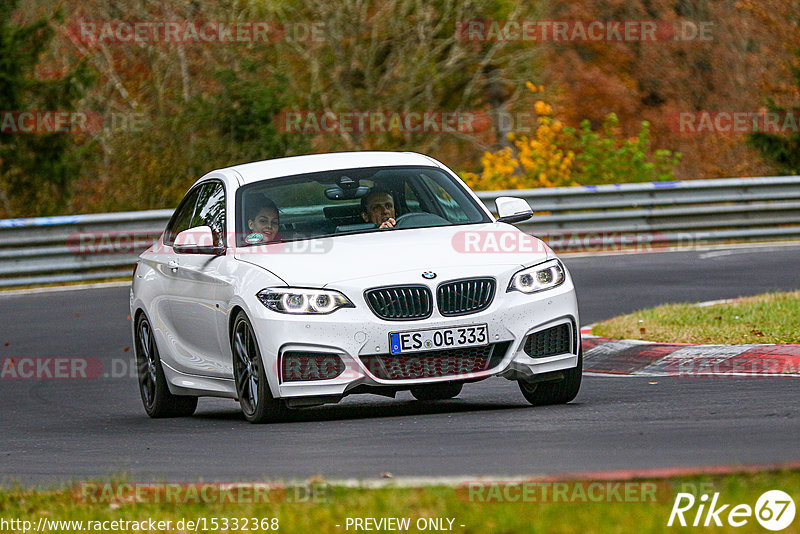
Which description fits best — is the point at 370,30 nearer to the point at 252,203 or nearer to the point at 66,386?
the point at 66,386

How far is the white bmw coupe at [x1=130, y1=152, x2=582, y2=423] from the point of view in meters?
8.86

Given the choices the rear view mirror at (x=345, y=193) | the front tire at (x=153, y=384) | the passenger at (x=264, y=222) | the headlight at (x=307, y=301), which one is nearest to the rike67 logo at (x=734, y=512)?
the headlight at (x=307, y=301)

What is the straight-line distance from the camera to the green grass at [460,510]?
511cm

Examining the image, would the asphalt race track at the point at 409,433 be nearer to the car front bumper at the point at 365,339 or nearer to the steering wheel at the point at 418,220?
the car front bumper at the point at 365,339

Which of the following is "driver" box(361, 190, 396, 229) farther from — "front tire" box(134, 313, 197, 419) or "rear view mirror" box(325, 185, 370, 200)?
"front tire" box(134, 313, 197, 419)

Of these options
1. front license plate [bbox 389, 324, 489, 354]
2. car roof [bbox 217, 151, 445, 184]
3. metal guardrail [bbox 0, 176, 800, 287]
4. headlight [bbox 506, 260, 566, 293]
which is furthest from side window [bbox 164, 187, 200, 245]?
metal guardrail [bbox 0, 176, 800, 287]

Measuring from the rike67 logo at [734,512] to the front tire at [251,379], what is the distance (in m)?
4.13

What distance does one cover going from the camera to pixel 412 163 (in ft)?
35.2

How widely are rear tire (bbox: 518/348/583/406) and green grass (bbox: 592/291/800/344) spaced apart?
2777 millimetres

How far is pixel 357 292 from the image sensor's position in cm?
884

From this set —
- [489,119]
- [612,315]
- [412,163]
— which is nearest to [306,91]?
[489,119]

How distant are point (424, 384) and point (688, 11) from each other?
48565mm

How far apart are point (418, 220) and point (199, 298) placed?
1523 mm

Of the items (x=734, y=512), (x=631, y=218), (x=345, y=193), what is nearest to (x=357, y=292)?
(x=345, y=193)
